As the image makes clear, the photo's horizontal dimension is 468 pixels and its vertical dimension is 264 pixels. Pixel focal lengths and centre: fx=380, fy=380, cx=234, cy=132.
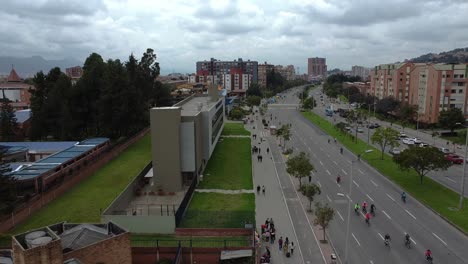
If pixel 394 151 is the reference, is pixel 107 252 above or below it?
above

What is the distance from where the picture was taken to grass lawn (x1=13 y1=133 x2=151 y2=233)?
2825 cm

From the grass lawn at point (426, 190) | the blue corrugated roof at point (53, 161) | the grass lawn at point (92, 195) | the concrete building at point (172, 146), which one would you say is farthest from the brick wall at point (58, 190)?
the grass lawn at point (426, 190)

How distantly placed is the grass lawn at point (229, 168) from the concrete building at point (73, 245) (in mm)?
17568

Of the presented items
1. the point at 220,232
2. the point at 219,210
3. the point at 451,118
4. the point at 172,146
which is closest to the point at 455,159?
the point at 451,118

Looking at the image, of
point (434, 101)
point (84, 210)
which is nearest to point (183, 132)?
point (84, 210)

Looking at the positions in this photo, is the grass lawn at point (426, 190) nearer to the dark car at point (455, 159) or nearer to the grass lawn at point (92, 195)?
the dark car at point (455, 159)

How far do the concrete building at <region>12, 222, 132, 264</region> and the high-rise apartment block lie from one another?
7068cm

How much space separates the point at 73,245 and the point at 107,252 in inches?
64.7

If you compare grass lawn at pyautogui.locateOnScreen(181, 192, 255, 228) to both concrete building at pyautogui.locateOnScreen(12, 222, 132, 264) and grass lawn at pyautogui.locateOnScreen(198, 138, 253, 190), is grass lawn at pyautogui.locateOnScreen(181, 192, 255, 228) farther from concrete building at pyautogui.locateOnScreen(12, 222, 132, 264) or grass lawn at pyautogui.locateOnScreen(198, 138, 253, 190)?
concrete building at pyautogui.locateOnScreen(12, 222, 132, 264)

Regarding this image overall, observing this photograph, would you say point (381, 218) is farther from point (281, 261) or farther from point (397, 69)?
point (397, 69)

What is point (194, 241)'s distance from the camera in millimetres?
23953

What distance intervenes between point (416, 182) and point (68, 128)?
43197mm

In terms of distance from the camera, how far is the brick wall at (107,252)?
17.4m

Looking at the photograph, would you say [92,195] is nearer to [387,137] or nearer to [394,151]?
[387,137]
